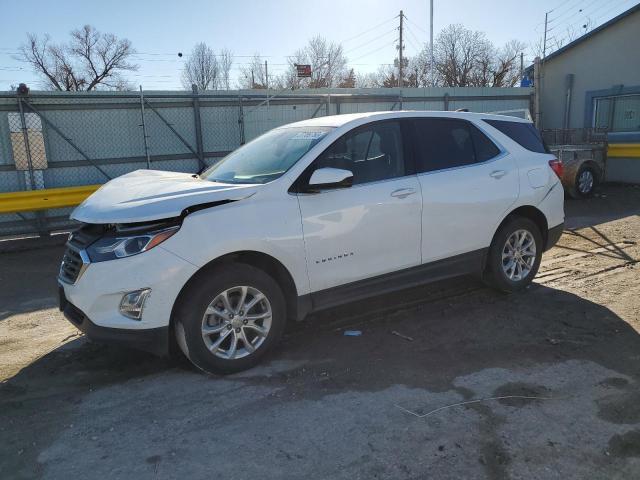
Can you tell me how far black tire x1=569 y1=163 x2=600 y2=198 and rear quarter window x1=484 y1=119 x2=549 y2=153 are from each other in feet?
24.3

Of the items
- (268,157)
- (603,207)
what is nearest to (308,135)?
(268,157)

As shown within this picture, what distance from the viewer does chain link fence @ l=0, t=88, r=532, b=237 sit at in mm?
9508

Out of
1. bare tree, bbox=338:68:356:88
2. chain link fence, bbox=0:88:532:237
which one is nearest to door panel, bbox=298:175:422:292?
chain link fence, bbox=0:88:532:237

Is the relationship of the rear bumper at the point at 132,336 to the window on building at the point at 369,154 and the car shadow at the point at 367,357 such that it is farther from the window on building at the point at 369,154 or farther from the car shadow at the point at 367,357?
the window on building at the point at 369,154

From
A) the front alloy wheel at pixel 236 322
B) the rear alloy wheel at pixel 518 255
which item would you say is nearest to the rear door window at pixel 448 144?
the rear alloy wheel at pixel 518 255

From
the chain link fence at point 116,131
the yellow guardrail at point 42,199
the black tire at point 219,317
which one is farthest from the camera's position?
the chain link fence at point 116,131

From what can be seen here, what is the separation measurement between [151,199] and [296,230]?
105 centimetres

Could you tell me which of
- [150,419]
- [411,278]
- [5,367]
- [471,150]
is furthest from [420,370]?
[5,367]

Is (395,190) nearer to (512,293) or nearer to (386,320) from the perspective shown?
(386,320)

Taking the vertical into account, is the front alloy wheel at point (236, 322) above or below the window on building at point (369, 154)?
below

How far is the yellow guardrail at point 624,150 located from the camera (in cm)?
1345

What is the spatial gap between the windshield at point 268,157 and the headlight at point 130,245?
926 mm

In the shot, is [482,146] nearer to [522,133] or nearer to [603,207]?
[522,133]

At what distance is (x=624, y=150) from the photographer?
1358cm
